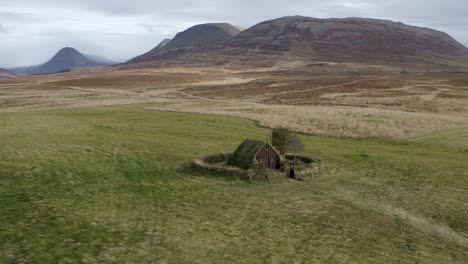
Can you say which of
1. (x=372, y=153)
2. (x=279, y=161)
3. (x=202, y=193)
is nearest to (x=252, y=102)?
(x=372, y=153)

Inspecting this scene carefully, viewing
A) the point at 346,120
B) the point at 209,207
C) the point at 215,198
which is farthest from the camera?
the point at 346,120

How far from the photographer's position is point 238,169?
3469 cm

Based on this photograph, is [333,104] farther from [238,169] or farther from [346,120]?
[238,169]

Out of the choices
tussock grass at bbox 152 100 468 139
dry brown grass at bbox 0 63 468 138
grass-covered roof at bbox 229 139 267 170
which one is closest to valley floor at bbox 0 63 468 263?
tussock grass at bbox 152 100 468 139

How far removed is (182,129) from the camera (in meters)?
55.8

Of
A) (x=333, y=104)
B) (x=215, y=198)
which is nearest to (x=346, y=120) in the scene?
(x=333, y=104)

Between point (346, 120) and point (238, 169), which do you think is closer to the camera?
point (238, 169)

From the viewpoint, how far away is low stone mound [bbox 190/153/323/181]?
112 feet

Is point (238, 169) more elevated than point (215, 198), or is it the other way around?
point (238, 169)

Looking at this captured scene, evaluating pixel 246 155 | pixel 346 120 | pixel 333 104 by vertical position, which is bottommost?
pixel 346 120

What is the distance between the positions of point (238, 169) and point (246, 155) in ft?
5.46

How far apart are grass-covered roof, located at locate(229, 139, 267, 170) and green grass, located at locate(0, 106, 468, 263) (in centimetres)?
288

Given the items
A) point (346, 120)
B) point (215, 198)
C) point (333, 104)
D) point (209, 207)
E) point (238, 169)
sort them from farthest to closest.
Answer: point (333, 104) < point (346, 120) < point (238, 169) < point (215, 198) < point (209, 207)

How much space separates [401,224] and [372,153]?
1940cm
